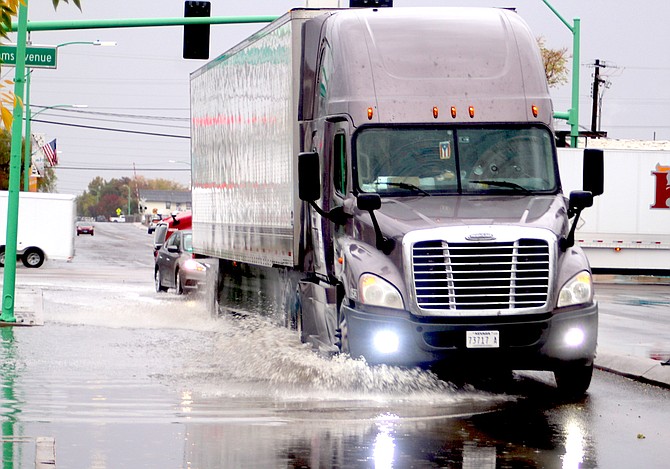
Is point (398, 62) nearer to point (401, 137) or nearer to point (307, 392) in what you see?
point (401, 137)

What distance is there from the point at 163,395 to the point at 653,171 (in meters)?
31.1

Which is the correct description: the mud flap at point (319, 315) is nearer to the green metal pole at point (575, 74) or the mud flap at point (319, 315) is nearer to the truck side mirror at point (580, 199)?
the truck side mirror at point (580, 199)

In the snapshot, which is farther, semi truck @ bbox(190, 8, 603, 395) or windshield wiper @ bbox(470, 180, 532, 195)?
windshield wiper @ bbox(470, 180, 532, 195)

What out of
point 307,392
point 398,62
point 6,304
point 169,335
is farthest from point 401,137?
point 6,304

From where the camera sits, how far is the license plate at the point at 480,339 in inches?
463

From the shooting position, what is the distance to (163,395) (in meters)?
12.2

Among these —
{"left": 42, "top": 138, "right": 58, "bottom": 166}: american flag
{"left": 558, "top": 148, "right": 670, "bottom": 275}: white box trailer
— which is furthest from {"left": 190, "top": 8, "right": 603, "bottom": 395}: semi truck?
{"left": 42, "top": 138, "right": 58, "bottom": 166}: american flag

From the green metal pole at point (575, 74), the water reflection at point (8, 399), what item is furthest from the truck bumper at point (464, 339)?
the green metal pole at point (575, 74)

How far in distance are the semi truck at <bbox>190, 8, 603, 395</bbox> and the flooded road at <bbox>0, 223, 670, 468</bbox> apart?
→ 42cm

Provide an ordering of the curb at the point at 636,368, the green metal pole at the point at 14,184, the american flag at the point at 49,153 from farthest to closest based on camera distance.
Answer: the american flag at the point at 49,153, the green metal pole at the point at 14,184, the curb at the point at 636,368

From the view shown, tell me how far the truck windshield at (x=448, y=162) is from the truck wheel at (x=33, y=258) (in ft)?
124

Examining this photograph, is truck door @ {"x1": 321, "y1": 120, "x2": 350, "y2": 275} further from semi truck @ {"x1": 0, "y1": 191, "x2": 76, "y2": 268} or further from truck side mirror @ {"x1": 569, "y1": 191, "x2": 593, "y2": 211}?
semi truck @ {"x1": 0, "y1": 191, "x2": 76, "y2": 268}

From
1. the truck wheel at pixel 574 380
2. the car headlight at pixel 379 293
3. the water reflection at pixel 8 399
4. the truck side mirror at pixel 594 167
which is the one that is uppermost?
the truck side mirror at pixel 594 167

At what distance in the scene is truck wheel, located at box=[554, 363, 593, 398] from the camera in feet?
41.3
